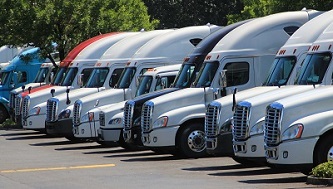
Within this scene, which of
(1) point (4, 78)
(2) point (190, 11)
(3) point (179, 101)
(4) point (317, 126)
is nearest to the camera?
(4) point (317, 126)

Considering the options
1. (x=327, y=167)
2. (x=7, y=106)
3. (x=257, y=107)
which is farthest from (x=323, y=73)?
(x=7, y=106)

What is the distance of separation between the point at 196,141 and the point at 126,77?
5.46 metres

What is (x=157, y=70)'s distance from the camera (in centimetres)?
2502

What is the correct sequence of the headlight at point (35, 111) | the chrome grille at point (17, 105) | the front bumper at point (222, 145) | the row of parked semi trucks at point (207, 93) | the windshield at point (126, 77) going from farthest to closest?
the chrome grille at point (17, 105) → the headlight at point (35, 111) → the windshield at point (126, 77) → the front bumper at point (222, 145) → the row of parked semi trucks at point (207, 93)

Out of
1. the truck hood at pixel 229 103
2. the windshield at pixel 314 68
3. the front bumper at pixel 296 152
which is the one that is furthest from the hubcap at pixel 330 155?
the truck hood at pixel 229 103

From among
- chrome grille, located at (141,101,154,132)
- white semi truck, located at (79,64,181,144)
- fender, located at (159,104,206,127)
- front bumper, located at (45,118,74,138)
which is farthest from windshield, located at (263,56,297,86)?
front bumper, located at (45,118,74,138)

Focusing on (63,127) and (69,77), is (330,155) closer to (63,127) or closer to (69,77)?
(63,127)

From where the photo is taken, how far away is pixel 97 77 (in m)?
29.0

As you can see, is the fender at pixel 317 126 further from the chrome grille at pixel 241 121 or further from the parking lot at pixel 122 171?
the chrome grille at pixel 241 121

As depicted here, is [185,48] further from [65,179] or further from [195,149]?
[65,179]

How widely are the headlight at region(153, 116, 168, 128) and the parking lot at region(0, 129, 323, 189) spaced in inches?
29.0

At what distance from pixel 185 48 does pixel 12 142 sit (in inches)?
264

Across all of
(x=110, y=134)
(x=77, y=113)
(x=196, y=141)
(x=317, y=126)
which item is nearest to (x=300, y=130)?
(x=317, y=126)

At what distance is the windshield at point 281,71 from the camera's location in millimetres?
19391
